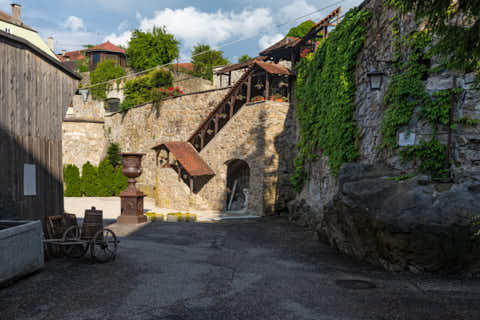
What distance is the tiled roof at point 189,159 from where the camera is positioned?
47.5ft

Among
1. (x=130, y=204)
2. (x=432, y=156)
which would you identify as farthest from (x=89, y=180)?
(x=432, y=156)

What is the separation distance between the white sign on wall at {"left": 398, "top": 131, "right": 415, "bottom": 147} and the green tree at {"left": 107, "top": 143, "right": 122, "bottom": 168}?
19080 millimetres

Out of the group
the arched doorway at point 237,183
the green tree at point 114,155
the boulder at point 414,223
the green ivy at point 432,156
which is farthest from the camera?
the green tree at point 114,155

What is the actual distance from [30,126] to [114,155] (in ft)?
53.0

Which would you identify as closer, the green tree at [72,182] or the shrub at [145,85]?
the shrub at [145,85]

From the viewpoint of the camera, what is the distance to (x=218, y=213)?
14250 mm

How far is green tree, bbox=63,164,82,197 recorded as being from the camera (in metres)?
21.4

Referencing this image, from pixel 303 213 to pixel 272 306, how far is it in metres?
7.33

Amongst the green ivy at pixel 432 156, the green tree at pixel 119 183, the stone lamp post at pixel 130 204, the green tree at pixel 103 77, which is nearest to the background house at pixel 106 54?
the green tree at pixel 103 77

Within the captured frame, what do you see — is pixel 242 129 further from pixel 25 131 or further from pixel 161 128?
pixel 25 131

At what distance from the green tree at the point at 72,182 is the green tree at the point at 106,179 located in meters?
1.23

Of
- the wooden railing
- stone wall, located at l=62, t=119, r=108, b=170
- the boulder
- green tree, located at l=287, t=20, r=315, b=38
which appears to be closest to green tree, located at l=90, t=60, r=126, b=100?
stone wall, located at l=62, t=119, r=108, b=170

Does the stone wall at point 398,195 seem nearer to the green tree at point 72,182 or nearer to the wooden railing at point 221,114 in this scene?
the wooden railing at point 221,114

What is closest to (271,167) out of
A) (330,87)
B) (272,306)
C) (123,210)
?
(330,87)
